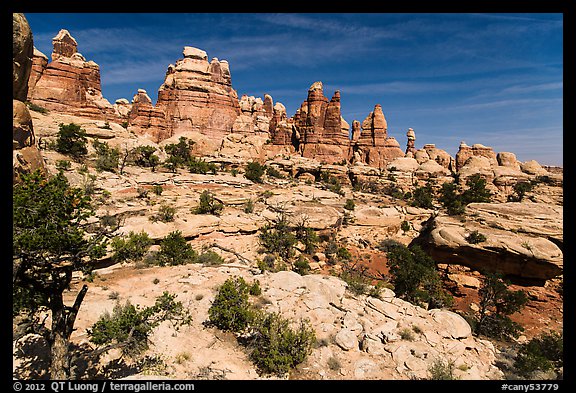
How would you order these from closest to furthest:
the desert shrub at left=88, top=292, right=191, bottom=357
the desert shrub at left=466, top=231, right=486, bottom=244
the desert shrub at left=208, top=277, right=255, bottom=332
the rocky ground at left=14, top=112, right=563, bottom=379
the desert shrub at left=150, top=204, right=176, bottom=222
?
the desert shrub at left=88, top=292, right=191, bottom=357 → the rocky ground at left=14, top=112, right=563, bottom=379 → the desert shrub at left=208, top=277, right=255, bottom=332 → the desert shrub at left=150, top=204, right=176, bottom=222 → the desert shrub at left=466, top=231, right=486, bottom=244

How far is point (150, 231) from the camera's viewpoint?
15945mm

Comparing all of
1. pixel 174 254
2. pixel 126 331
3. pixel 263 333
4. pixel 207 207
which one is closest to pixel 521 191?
pixel 207 207

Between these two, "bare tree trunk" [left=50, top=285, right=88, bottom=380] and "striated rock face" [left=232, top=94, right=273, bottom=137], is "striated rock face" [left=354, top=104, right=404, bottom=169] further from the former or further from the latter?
"bare tree trunk" [left=50, top=285, right=88, bottom=380]

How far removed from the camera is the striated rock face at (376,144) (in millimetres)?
60969

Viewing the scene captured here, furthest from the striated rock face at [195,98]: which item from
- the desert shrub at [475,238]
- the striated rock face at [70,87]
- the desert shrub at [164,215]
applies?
the desert shrub at [475,238]

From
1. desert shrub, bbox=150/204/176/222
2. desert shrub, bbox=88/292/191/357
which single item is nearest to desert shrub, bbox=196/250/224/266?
desert shrub, bbox=150/204/176/222

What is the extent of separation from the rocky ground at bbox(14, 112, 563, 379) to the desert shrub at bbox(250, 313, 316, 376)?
356 millimetres

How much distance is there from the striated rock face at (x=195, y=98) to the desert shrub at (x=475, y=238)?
163 feet

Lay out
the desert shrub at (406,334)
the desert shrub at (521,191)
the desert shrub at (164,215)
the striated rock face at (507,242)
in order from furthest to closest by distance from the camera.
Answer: the desert shrub at (521,191) < the desert shrub at (164,215) < the striated rock face at (507,242) < the desert shrub at (406,334)

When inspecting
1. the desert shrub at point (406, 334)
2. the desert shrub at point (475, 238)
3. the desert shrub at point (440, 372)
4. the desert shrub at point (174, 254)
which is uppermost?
the desert shrub at point (475, 238)

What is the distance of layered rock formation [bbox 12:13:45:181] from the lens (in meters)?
10.5

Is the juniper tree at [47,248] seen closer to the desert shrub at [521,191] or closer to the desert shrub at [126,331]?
the desert shrub at [126,331]
